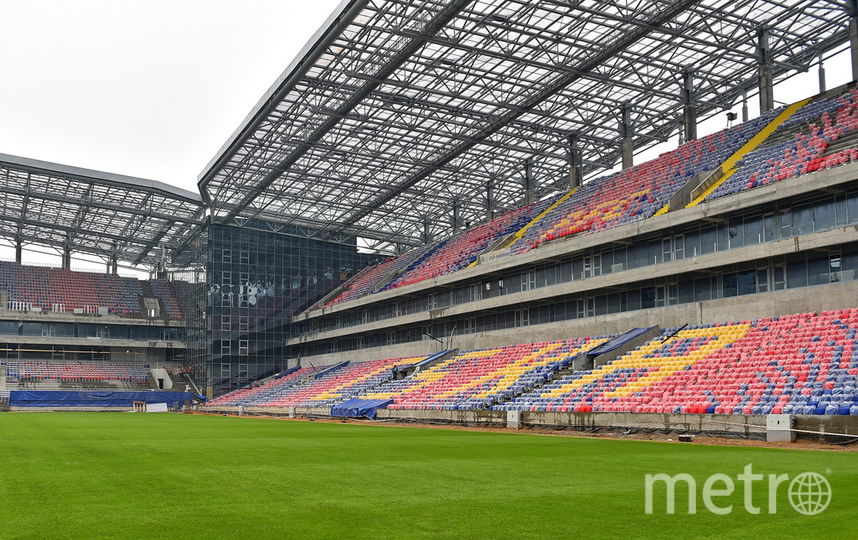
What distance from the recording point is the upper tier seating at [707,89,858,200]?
34188mm

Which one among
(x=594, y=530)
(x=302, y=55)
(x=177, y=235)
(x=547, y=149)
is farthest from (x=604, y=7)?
(x=177, y=235)

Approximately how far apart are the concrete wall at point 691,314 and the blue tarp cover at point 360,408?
10.3 meters

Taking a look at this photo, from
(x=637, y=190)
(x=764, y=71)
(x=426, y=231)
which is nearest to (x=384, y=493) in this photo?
(x=637, y=190)

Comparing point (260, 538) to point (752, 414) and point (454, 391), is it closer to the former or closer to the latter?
point (752, 414)

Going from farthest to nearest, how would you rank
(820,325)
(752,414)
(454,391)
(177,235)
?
1. (177,235)
2. (454,391)
3. (820,325)
4. (752,414)

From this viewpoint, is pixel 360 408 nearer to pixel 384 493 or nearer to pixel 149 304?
pixel 384 493

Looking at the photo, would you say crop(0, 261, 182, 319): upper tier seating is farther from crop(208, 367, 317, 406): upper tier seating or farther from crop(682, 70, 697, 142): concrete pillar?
crop(682, 70, 697, 142): concrete pillar

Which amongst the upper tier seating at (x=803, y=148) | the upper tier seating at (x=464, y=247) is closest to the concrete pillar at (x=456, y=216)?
the upper tier seating at (x=464, y=247)

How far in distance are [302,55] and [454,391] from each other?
20.9 metres

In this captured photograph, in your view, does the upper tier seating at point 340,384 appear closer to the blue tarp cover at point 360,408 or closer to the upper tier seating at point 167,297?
the blue tarp cover at point 360,408

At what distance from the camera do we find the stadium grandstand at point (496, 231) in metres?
33.6

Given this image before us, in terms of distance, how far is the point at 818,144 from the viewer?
118 feet

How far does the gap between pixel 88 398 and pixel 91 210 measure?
1773 cm

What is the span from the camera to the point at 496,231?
62156 millimetres
